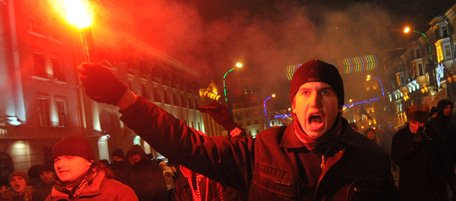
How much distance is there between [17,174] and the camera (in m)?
5.97

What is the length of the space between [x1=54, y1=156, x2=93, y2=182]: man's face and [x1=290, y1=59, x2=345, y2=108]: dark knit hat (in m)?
1.89

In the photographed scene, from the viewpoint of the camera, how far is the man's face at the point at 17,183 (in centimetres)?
587

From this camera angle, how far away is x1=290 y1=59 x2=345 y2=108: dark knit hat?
2.10 meters

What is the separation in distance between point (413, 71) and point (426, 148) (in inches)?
2483

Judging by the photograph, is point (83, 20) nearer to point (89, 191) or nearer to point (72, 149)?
point (72, 149)

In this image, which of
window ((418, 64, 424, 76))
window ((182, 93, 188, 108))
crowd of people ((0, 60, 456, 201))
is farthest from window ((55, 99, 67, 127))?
window ((418, 64, 424, 76))

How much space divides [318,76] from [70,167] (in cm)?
213

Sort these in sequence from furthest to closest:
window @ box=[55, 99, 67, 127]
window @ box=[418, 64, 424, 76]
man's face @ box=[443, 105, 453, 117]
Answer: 1. window @ box=[418, 64, 424, 76]
2. window @ box=[55, 99, 67, 127]
3. man's face @ box=[443, 105, 453, 117]

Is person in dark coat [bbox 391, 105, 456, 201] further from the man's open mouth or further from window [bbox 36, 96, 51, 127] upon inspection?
window [bbox 36, 96, 51, 127]

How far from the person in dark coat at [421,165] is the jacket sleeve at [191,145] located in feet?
10.1

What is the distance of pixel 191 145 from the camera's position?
1.90 metres

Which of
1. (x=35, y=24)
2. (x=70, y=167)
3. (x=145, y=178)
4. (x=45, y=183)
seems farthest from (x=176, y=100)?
(x=70, y=167)

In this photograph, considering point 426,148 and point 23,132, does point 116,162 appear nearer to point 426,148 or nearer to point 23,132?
point 426,148

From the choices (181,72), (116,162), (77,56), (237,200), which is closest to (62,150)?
(237,200)
